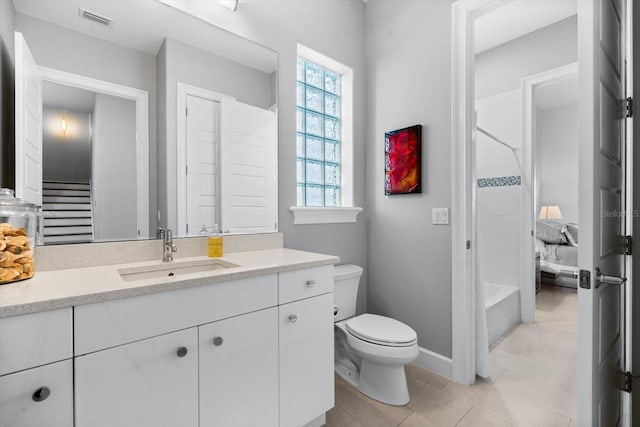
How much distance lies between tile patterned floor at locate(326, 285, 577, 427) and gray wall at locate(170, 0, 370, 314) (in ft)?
2.64

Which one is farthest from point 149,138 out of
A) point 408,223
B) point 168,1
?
point 408,223

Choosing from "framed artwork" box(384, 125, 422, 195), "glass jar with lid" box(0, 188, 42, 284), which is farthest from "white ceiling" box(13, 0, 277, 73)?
"framed artwork" box(384, 125, 422, 195)

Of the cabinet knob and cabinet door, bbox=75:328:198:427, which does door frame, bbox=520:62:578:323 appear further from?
the cabinet knob

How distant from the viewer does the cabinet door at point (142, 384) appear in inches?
37.2

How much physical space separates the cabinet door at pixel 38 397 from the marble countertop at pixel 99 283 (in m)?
0.18

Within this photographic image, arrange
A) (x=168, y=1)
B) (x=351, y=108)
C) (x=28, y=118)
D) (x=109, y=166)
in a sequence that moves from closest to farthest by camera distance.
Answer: (x=28, y=118) → (x=109, y=166) → (x=168, y=1) → (x=351, y=108)

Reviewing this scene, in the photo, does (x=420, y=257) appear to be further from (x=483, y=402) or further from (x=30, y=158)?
(x=30, y=158)

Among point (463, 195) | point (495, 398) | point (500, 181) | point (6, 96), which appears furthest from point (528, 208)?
point (6, 96)

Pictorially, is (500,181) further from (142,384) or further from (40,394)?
(40,394)

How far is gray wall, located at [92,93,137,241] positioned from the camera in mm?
1424

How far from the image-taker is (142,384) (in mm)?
1038

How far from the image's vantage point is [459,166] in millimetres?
1993

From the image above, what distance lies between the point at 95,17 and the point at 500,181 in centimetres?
346

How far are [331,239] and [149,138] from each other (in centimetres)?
133
